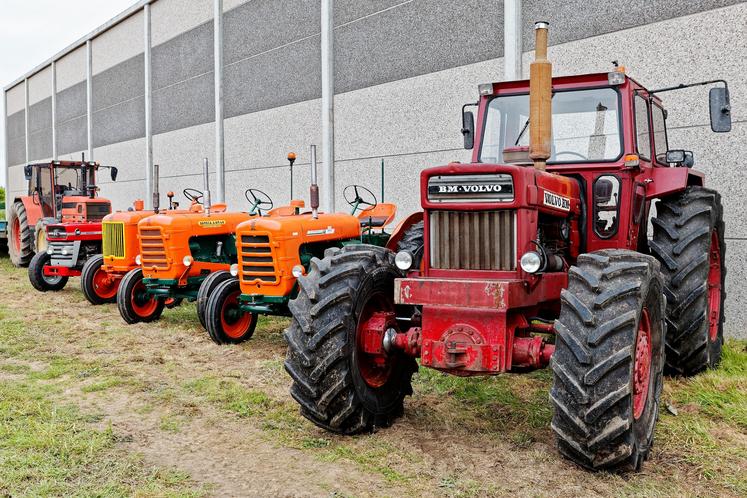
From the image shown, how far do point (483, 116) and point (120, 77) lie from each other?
1555 centimetres

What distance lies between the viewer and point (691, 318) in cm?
494

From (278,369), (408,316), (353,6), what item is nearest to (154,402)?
(278,369)

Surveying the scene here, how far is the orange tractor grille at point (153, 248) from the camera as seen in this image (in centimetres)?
774

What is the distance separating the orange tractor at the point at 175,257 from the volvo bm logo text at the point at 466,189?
3972mm

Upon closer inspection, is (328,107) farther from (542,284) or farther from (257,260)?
(542,284)

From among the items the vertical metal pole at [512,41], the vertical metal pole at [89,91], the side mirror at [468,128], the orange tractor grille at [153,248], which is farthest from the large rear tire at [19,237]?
the side mirror at [468,128]

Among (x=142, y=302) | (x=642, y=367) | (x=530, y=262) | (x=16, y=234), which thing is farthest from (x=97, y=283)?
(x=642, y=367)

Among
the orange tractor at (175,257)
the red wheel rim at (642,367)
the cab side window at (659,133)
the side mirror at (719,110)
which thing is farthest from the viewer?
the orange tractor at (175,257)

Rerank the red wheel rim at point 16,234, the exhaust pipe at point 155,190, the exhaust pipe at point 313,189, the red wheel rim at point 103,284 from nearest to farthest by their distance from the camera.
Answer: the exhaust pipe at point 313,189 → the exhaust pipe at point 155,190 → the red wheel rim at point 103,284 → the red wheel rim at point 16,234

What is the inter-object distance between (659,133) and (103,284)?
7466 millimetres

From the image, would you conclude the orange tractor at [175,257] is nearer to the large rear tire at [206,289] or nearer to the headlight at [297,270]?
the large rear tire at [206,289]

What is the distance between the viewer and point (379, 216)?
799 cm

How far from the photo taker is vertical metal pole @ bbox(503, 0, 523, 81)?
8070mm

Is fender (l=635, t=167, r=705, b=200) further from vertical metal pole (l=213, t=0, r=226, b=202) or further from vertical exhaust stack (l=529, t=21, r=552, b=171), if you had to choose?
vertical metal pole (l=213, t=0, r=226, b=202)
